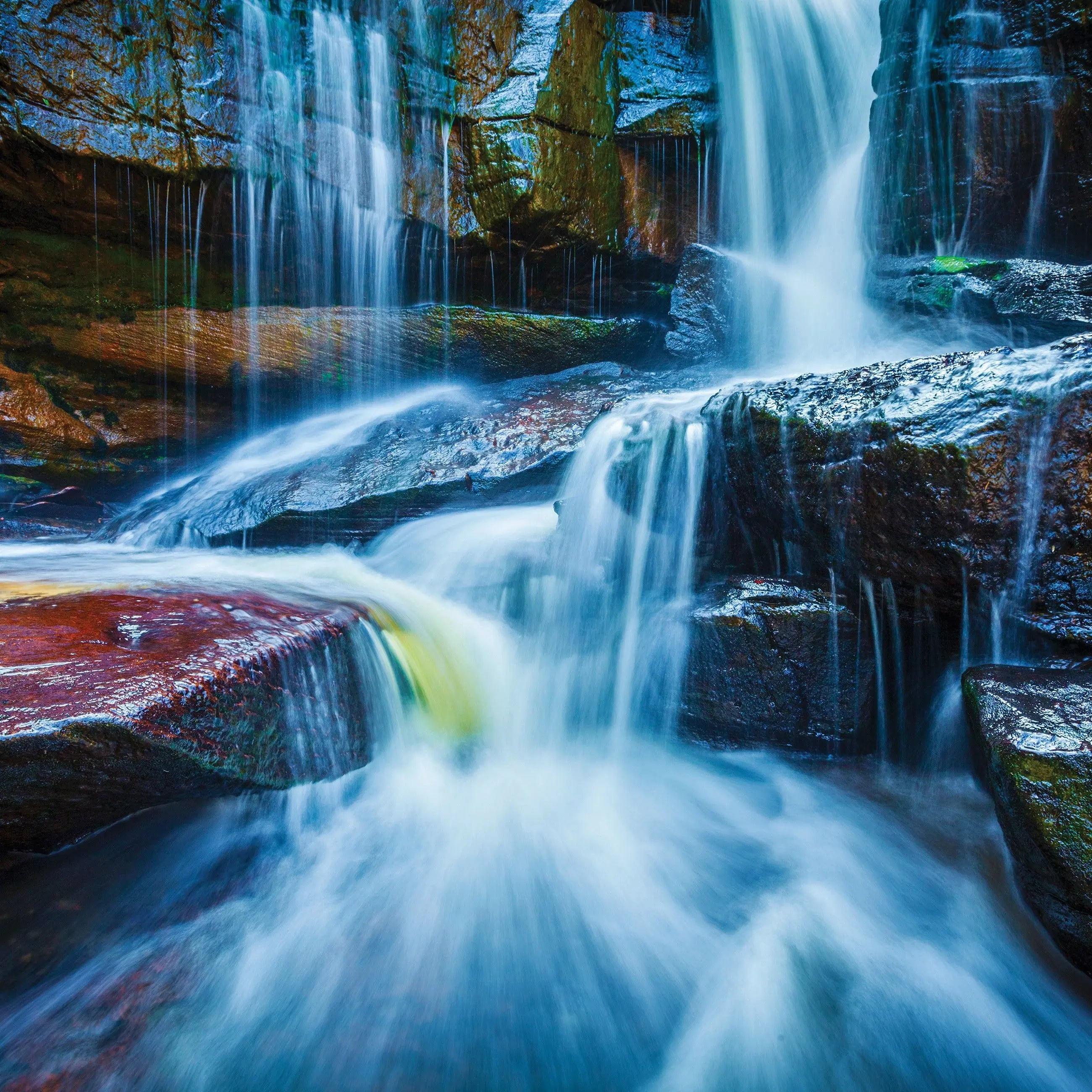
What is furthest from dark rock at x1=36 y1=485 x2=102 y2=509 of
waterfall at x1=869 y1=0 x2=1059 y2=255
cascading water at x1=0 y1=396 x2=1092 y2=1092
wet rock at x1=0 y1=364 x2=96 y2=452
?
waterfall at x1=869 y1=0 x2=1059 y2=255

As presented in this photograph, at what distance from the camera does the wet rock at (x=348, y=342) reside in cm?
752

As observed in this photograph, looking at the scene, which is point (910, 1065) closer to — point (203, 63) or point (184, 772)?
point (184, 772)

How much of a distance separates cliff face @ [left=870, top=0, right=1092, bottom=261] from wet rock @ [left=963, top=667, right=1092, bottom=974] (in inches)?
245

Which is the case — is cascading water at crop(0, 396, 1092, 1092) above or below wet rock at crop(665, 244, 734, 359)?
below

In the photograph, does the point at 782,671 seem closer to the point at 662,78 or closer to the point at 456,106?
the point at 456,106

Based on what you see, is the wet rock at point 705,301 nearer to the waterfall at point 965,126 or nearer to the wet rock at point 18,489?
the waterfall at point 965,126

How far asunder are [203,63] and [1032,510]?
28.4 feet

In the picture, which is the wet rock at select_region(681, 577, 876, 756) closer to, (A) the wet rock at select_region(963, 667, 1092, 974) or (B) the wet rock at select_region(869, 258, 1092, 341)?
(A) the wet rock at select_region(963, 667, 1092, 974)

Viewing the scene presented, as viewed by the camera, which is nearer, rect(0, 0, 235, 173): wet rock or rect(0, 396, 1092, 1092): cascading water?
rect(0, 396, 1092, 1092): cascading water

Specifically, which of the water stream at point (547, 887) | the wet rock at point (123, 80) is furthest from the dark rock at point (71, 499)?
the wet rock at point (123, 80)

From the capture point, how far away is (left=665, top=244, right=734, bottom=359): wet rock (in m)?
7.80

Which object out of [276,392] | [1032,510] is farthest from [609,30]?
[1032,510]

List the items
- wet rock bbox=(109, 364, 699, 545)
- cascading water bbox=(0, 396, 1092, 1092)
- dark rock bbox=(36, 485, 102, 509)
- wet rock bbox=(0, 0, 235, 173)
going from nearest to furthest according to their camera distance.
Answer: cascading water bbox=(0, 396, 1092, 1092), wet rock bbox=(0, 0, 235, 173), wet rock bbox=(109, 364, 699, 545), dark rock bbox=(36, 485, 102, 509)

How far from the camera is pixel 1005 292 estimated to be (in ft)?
19.7
